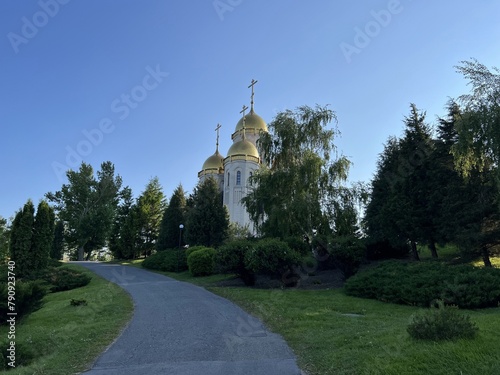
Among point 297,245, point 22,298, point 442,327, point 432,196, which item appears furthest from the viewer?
point 297,245

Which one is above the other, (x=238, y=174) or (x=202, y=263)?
(x=238, y=174)

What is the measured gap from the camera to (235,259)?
17.2 meters

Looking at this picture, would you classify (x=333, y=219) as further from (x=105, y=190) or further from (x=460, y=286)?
(x=105, y=190)

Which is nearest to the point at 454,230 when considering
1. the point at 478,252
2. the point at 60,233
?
the point at 478,252

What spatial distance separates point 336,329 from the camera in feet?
27.0

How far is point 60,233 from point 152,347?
4309cm

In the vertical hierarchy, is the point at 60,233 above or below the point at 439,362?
above

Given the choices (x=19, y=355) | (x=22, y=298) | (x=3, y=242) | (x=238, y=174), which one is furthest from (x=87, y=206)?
(x=19, y=355)

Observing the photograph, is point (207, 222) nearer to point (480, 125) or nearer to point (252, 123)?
point (480, 125)

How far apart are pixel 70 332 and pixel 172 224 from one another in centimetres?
2894

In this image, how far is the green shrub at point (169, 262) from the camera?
89.2 ft

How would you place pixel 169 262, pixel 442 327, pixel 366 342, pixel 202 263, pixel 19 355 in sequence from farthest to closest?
pixel 169 262 < pixel 202 263 < pixel 19 355 < pixel 366 342 < pixel 442 327

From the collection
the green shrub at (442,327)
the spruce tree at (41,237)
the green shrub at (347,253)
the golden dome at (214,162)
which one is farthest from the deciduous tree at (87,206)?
the green shrub at (442,327)

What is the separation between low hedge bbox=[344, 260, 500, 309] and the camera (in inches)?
421
